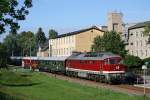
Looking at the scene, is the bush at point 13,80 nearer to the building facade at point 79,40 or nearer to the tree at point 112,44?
the tree at point 112,44

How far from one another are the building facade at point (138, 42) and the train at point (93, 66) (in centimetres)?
2585

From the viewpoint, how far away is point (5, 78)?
6775cm

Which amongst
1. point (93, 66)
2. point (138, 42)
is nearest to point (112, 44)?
point (138, 42)

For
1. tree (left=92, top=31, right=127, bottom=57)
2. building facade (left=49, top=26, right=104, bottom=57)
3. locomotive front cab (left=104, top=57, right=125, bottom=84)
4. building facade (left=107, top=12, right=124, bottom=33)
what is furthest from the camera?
building facade (left=49, top=26, right=104, bottom=57)

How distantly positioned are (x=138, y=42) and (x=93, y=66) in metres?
50.7

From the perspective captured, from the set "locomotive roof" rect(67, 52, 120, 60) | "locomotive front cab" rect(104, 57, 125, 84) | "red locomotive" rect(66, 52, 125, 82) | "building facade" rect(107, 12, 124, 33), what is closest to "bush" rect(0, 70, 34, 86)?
"red locomotive" rect(66, 52, 125, 82)

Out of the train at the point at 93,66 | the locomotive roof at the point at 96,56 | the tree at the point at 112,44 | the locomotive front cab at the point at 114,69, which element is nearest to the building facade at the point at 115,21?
the tree at the point at 112,44

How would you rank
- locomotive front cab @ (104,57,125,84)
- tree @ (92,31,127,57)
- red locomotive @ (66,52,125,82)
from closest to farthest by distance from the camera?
locomotive front cab @ (104,57,125,84) < red locomotive @ (66,52,125,82) < tree @ (92,31,127,57)

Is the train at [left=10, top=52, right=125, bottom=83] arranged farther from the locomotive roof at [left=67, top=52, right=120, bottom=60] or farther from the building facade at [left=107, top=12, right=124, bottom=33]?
the building facade at [left=107, top=12, right=124, bottom=33]

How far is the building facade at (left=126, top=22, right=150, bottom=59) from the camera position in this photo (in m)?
105

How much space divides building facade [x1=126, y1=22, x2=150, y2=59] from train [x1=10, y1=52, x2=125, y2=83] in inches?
1018

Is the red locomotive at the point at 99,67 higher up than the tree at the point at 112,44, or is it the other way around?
the tree at the point at 112,44

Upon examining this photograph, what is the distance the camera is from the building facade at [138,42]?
4140 inches

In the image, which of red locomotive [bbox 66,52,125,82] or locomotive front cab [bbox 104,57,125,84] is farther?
red locomotive [bbox 66,52,125,82]
